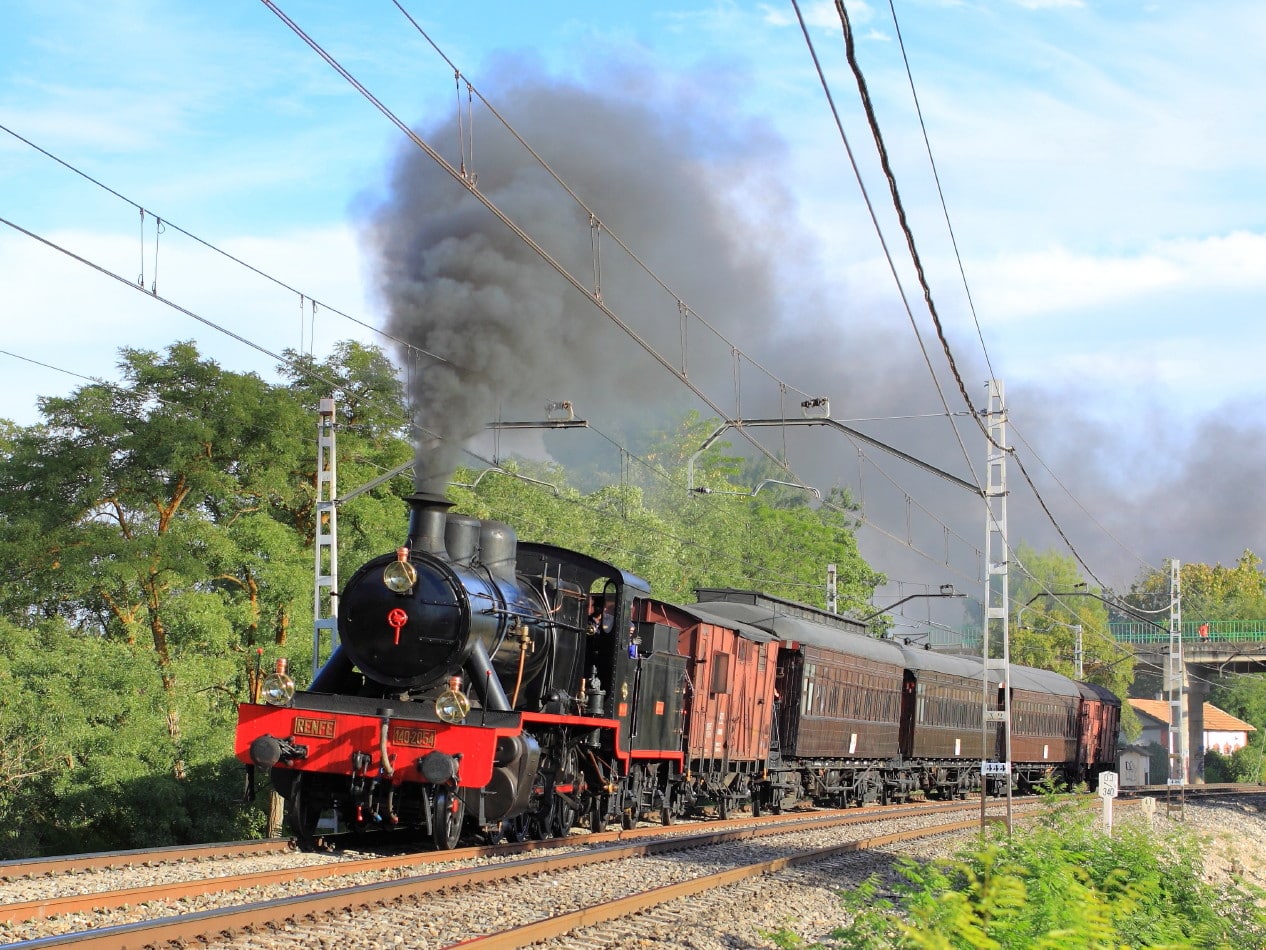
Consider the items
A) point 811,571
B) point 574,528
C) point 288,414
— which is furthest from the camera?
point 811,571

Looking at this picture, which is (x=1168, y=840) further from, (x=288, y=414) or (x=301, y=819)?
(x=288, y=414)

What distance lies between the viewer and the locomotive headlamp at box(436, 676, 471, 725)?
35.5 ft

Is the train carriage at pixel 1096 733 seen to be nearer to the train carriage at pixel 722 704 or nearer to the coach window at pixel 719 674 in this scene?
the train carriage at pixel 722 704

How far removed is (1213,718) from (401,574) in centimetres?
8550

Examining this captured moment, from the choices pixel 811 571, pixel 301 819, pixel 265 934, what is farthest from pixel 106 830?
pixel 811 571

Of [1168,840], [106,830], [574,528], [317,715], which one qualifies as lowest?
[106,830]

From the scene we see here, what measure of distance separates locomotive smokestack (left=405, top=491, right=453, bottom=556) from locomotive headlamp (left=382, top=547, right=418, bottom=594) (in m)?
0.40

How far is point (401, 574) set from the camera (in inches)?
464

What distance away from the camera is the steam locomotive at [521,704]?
36.7ft

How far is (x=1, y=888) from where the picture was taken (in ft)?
27.7

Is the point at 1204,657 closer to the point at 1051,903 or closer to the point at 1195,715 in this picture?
the point at 1195,715

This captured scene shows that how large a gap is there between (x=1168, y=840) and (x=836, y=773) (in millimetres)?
10307

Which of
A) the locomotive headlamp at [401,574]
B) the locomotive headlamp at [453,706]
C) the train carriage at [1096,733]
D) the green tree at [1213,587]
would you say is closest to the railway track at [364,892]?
the locomotive headlamp at [453,706]

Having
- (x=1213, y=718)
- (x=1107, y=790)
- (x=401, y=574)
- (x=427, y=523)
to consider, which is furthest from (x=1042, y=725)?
(x=1213, y=718)
